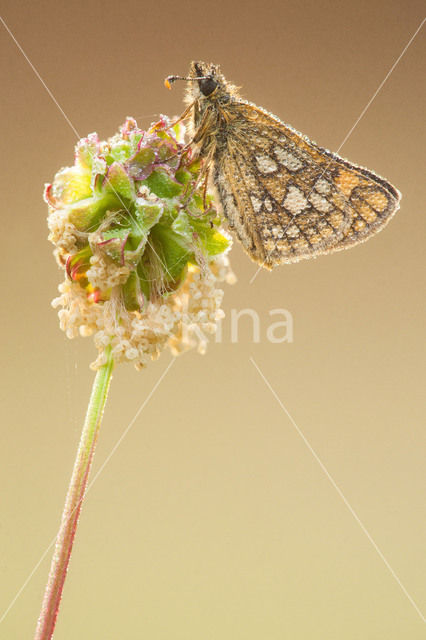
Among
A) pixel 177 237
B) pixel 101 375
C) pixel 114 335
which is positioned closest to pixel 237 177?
pixel 177 237

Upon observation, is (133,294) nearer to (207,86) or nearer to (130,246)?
(130,246)

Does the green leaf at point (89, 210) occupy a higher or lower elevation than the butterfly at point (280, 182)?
lower

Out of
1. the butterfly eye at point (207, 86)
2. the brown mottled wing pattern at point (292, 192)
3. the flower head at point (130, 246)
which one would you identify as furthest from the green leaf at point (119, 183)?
the butterfly eye at point (207, 86)

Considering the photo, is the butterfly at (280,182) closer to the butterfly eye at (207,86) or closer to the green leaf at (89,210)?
the butterfly eye at (207,86)

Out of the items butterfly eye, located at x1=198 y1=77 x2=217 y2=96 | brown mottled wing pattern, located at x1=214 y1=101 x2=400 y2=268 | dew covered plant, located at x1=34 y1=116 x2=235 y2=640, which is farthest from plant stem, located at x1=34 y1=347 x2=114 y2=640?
butterfly eye, located at x1=198 y1=77 x2=217 y2=96

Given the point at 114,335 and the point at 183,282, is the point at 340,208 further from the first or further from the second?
the point at 114,335

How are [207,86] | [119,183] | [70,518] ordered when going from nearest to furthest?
[70,518] → [119,183] → [207,86]

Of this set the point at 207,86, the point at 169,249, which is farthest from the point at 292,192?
the point at 169,249
